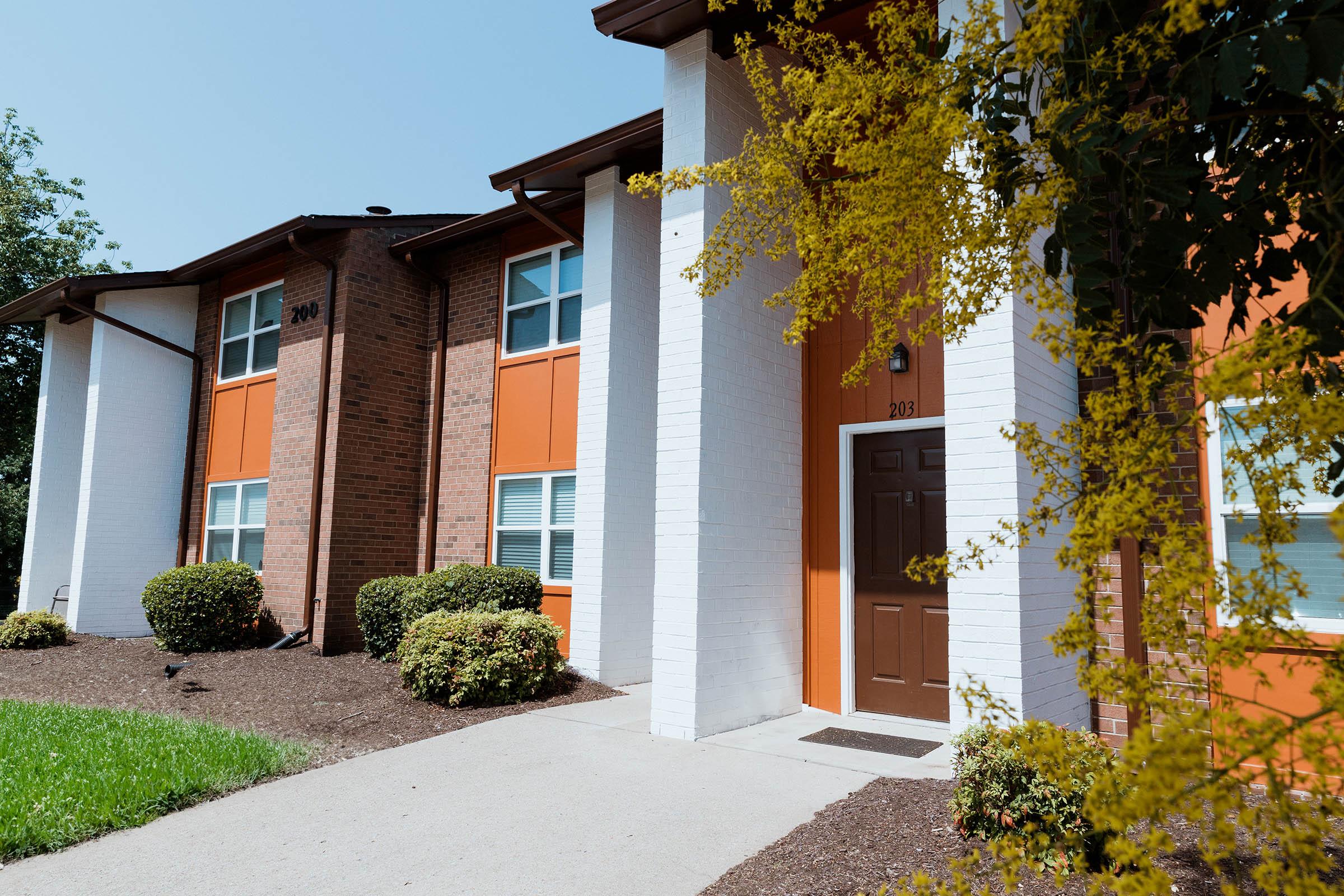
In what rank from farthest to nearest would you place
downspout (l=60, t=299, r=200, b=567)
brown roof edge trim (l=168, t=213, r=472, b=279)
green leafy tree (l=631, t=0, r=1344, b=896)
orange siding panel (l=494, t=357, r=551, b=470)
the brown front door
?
1. downspout (l=60, t=299, r=200, b=567)
2. brown roof edge trim (l=168, t=213, r=472, b=279)
3. orange siding panel (l=494, t=357, r=551, b=470)
4. the brown front door
5. green leafy tree (l=631, t=0, r=1344, b=896)

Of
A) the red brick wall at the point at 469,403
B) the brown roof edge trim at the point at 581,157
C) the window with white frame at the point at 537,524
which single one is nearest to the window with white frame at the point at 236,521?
the red brick wall at the point at 469,403

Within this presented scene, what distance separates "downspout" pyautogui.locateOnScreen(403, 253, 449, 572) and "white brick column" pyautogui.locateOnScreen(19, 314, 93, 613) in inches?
292

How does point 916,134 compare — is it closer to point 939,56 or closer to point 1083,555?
point 939,56

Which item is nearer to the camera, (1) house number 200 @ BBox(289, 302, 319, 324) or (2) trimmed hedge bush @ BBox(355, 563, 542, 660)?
(2) trimmed hedge bush @ BBox(355, 563, 542, 660)

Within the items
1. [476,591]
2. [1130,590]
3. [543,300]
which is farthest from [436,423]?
[1130,590]

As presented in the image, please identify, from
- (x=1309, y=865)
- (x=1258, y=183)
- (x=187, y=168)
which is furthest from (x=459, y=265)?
(x=187, y=168)

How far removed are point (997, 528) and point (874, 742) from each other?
2184mm

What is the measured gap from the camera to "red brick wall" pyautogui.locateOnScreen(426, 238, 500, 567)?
1113cm

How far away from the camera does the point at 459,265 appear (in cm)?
1199

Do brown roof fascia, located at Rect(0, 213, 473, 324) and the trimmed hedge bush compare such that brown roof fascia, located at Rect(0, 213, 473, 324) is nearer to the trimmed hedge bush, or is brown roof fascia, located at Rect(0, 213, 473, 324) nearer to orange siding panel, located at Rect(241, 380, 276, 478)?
orange siding panel, located at Rect(241, 380, 276, 478)

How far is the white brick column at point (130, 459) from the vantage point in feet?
44.4

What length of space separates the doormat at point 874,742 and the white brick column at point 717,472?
0.67 metres

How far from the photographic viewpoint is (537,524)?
10492 millimetres

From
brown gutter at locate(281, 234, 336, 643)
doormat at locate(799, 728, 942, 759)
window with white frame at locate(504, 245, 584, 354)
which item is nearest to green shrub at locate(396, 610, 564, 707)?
doormat at locate(799, 728, 942, 759)
